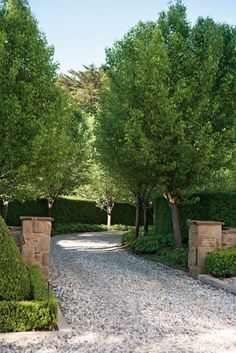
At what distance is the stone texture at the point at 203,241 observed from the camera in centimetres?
1062

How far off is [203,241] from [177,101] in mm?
3898

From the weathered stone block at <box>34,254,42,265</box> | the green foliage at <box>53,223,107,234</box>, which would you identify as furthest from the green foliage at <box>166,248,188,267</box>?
the green foliage at <box>53,223,107,234</box>

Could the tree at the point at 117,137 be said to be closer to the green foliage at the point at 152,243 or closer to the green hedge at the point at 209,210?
the green hedge at the point at 209,210

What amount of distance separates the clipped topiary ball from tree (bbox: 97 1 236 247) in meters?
6.05

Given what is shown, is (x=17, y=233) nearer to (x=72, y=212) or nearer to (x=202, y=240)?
(x=202, y=240)

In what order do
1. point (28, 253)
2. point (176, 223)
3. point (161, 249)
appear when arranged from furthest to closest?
point (161, 249) < point (176, 223) < point (28, 253)

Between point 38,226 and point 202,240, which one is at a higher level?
point 38,226

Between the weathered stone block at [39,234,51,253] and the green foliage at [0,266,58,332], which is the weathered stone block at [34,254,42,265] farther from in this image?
the green foliage at [0,266,58,332]

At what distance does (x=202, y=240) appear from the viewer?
10.6 meters

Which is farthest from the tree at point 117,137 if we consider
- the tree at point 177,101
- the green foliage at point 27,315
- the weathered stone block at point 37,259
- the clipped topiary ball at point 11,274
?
the green foliage at point 27,315

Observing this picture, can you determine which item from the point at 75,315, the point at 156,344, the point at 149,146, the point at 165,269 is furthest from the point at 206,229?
the point at 156,344

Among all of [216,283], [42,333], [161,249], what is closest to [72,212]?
[161,249]

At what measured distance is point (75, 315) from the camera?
6707 mm

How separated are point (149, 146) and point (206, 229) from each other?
109 inches
